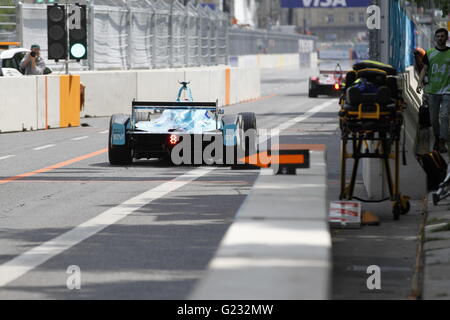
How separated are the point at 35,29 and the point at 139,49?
3.66 metres

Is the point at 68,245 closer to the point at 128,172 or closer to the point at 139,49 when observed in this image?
the point at 128,172

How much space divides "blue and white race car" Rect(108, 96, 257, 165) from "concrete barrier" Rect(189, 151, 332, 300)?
1068 centimetres

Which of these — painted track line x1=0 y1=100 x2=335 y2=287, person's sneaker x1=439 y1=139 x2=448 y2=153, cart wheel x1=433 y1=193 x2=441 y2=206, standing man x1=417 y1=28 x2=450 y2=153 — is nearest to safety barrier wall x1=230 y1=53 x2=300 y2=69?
person's sneaker x1=439 y1=139 x2=448 y2=153

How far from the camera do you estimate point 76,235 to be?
10.8m

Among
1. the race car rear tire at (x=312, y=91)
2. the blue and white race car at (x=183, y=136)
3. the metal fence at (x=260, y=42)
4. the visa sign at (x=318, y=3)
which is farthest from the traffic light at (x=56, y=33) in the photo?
the metal fence at (x=260, y=42)

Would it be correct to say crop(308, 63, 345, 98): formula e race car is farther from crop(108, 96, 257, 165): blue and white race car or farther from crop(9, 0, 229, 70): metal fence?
crop(108, 96, 257, 165): blue and white race car

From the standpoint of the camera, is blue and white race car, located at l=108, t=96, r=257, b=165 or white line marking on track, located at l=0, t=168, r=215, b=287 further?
blue and white race car, located at l=108, t=96, r=257, b=165

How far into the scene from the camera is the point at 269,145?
22156mm

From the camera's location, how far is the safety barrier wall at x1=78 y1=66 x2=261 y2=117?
31906 millimetres

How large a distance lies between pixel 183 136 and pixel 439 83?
11.3ft

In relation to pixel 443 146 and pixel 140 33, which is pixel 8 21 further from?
pixel 443 146

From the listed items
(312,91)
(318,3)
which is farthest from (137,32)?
(312,91)

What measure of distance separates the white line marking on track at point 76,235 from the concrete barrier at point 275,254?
2564 mm

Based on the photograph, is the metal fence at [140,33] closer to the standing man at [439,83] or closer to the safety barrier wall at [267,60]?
the standing man at [439,83]
